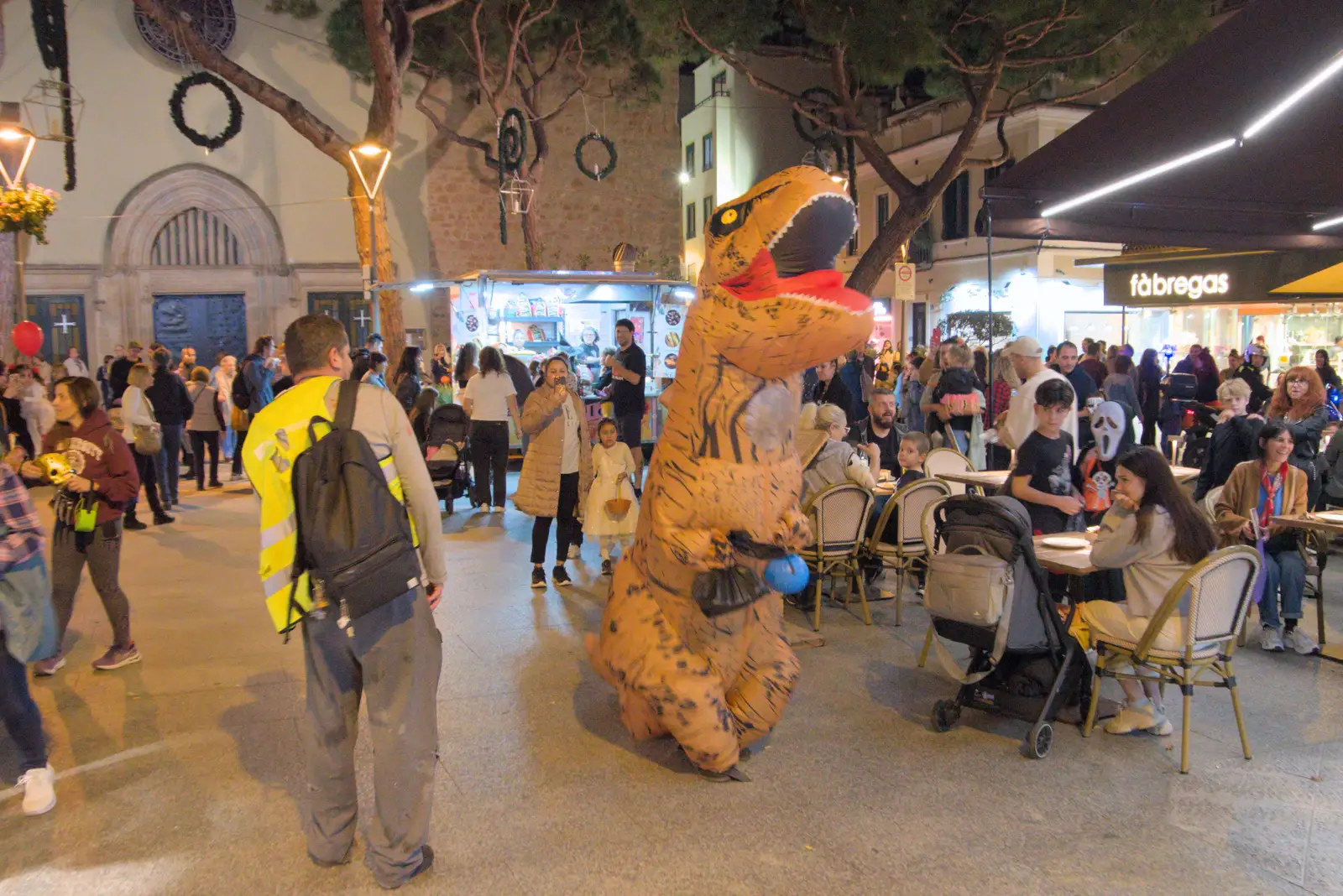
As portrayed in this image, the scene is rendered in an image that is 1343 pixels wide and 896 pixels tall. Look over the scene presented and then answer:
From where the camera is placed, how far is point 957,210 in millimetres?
24688

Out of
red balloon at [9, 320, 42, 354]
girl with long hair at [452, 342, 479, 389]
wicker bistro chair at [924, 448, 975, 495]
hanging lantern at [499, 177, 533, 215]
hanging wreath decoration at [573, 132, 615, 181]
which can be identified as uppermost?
hanging wreath decoration at [573, 132, 615, 181]

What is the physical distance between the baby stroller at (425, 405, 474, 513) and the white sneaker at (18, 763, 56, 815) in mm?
6014

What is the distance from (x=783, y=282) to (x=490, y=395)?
6.15 metres

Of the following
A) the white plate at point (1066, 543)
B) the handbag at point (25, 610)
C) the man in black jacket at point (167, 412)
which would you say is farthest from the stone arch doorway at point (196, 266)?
the white plate at point (1066, 543)

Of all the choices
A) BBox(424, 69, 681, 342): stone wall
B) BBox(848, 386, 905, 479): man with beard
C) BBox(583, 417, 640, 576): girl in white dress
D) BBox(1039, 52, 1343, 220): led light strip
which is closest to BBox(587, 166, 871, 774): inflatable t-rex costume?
BBox(583, 417, 640, 576): girl in white dress

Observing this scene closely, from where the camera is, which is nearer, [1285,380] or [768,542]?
[768,542]

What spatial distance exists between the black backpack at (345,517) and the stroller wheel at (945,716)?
2.60 m

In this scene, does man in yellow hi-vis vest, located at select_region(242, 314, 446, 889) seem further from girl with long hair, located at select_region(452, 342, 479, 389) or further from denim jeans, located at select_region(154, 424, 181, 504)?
denim jeans, located at select_region(154, 424, 181, 504)

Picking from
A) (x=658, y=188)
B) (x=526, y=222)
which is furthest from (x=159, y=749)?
(x=658, y=188)

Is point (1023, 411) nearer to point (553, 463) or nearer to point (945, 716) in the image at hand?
point (945, 716)

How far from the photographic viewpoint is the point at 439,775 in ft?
13.2

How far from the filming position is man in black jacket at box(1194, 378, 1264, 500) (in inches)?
251

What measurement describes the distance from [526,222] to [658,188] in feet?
15.9

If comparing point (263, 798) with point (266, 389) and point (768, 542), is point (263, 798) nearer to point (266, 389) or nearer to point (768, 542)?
point (768, 542)
